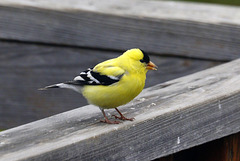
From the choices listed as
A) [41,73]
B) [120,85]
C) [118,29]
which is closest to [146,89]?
[120,85]

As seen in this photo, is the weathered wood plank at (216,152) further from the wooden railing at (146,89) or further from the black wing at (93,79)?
the black wing at (93,79)

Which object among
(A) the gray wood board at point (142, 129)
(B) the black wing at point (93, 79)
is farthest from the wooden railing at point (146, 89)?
(B) the black wing at point (93, 79)

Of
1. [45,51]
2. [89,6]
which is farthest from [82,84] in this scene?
[89,6]

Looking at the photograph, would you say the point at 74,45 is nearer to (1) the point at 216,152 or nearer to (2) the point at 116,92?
(2) the point at 116,92

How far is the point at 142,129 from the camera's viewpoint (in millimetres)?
2057

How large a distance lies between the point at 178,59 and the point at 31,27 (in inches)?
37.8

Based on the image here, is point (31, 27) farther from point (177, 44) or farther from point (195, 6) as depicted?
point (195, 6)

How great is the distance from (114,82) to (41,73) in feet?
2.35

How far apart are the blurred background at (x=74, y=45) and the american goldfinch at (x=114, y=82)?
353 mm

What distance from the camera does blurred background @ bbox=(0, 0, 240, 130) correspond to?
318 centimetres

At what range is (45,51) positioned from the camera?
125 inches

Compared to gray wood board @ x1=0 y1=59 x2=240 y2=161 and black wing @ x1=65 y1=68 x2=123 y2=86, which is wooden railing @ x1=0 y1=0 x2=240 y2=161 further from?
black wing @ x1=65 y1=68 x2=123 y2=86

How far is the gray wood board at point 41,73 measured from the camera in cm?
317

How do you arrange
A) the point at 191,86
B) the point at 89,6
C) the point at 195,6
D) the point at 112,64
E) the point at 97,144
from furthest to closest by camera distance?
the point at 195,6, the point at 89,6, the point at 112,64, the point at 191,86, the point at 97,144
